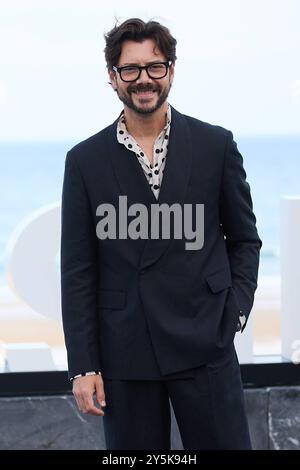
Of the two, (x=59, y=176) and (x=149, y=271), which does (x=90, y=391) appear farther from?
(x=59, y=176)

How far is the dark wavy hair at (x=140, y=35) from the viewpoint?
9.57 feet

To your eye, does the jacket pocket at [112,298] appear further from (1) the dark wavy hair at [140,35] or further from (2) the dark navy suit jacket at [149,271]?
(1) the dark wavy hair at [140,35]

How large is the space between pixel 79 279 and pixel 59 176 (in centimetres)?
2177

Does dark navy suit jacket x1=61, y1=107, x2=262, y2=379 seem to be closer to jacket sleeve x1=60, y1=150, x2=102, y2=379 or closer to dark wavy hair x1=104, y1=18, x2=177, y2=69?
jacket sleeve x1=60, y1=150, x2=102, y2=379

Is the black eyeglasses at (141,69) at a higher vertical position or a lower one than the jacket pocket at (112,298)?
higher

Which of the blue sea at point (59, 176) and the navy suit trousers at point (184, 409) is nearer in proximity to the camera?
the navy suit trousers at point (184, 409)

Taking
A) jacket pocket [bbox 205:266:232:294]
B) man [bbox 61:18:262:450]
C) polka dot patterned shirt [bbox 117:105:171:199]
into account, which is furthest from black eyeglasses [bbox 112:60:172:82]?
jacket pocket [bbox 205:266:232:294]

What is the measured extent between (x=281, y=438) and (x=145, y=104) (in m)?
2.07

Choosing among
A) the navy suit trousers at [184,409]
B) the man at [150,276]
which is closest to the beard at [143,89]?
the man at [150,276]

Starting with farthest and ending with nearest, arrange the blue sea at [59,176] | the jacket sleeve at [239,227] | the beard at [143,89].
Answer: the blue sea at [59,176] < the jacket sleeve at [239,227] < the beard at [143,89]

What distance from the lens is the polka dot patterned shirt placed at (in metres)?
2.99

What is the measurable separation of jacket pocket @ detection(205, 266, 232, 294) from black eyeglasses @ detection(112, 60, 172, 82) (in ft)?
1.77

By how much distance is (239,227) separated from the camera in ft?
9.99

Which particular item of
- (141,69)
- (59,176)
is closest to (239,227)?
(141,69)
